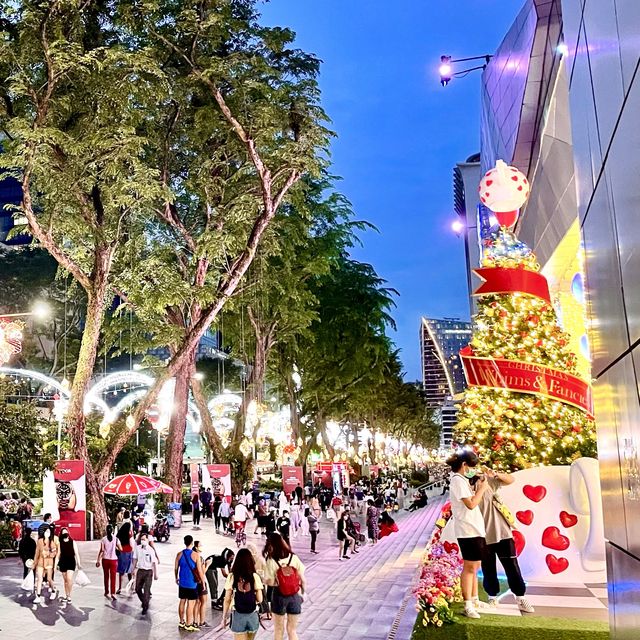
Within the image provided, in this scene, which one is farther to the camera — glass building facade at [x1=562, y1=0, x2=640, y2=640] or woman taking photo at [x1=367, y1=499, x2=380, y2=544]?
woman taking photo at [x1=367, y1=499, x2=380, y2=544]

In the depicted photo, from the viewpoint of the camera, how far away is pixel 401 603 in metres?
10.6

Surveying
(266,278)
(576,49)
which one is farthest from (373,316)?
(576,49)

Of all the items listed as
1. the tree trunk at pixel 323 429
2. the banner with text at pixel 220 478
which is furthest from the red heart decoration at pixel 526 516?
the tree trunk at pixel 323 429

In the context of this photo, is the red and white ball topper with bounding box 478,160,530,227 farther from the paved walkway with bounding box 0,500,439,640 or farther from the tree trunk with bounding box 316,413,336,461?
the tree trunk with bounding box 316,413,336,461

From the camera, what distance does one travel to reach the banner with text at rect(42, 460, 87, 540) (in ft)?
51.1

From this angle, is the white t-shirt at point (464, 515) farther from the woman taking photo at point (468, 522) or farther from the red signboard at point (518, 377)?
the red signboard at point (518, 377)

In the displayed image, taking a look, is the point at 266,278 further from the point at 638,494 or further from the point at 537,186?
the point at 638,494

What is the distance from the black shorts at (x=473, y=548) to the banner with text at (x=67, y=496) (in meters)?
12.3

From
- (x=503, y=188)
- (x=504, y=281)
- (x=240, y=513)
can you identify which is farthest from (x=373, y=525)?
(x=503, y=188)

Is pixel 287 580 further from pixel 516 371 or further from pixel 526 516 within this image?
pixel 516 371

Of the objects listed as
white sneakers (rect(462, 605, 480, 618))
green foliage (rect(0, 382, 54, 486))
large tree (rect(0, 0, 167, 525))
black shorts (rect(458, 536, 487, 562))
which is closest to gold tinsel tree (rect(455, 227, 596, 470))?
black shorts (rect(458, 536, 487, 562))

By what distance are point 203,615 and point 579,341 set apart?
8.09 metres

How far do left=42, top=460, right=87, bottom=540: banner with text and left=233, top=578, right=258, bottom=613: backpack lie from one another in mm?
10028

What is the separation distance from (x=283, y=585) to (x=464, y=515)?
7.77ft
